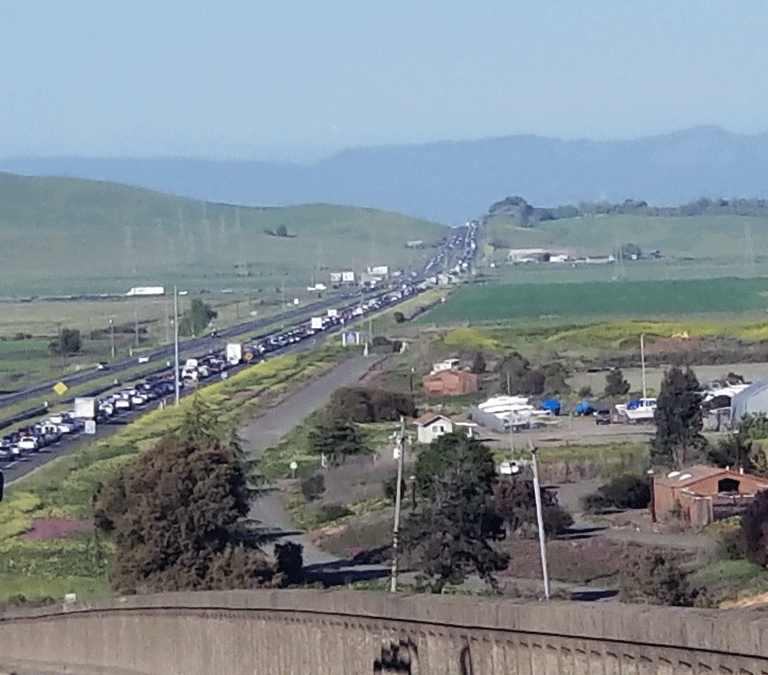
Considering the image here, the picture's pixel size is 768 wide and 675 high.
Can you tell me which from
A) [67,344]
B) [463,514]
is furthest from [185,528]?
[67,344]

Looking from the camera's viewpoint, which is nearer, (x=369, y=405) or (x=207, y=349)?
(x=369, y=405)

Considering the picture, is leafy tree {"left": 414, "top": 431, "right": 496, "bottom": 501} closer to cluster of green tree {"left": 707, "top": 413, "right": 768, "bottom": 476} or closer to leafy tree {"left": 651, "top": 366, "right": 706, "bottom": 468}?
cluster of green tree {"left": 707, "top": 413, "right": 768, "bottom": 476}

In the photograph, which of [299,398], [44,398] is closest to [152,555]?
[299,398]

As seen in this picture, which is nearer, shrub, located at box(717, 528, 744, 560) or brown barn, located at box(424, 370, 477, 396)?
shrub, located at box(717, 528, 744, 560)

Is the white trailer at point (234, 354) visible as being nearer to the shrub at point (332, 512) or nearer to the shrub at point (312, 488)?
the shrub at point (312, 488)

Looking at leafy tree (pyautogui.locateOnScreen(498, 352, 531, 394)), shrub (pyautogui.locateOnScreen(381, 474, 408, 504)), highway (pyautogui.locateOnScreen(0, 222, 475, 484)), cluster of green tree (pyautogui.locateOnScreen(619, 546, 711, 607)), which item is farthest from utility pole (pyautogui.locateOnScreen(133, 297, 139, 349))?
cluster of green tree (pyautogui.locateOnScreen(619, 546, 711, 607))

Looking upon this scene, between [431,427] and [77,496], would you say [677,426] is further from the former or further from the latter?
[77,496]
